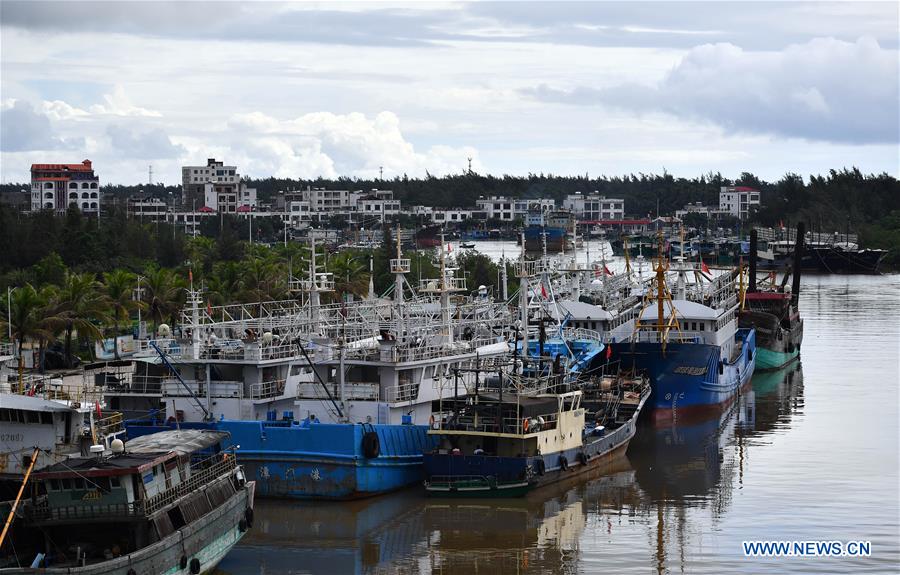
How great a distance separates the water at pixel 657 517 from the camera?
3269 centimetres

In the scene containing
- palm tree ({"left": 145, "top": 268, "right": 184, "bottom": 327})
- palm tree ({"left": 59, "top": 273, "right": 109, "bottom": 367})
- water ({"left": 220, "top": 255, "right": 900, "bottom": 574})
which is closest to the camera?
water ({"left": 220, "top": 255, "right": 900, "bottom": 574})

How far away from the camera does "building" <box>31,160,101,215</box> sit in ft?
593

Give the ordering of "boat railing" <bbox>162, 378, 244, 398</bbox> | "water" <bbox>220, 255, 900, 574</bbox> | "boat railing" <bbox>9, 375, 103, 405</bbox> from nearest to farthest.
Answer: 1. "boat railing" <bbox>9, 375, 103, 405</bbox>
2. "water" <bbox>220, 255, 900, 574</bbox>
3. "boat railing" <bbox>162, 378, 244, 398</bbox>

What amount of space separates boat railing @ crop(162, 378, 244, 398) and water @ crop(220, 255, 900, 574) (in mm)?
3796

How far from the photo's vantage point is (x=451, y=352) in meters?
41.6

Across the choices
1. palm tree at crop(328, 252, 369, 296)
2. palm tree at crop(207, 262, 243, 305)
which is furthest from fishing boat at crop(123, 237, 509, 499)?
palm tree at crop(328, 252, 369, 296)

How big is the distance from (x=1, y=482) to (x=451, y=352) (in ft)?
54.1

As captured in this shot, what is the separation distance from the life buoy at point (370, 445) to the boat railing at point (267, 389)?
4.05 m

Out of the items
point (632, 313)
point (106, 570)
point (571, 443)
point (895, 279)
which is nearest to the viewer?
point (106, 570)

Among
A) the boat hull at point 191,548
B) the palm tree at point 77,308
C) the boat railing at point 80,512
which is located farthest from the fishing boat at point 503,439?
the palm tree at point 77,308

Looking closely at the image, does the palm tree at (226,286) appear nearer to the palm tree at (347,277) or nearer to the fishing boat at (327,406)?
the palm tree at (347,277)

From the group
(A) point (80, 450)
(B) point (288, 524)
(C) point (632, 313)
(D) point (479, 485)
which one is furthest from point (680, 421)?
(A) point (80, 450)

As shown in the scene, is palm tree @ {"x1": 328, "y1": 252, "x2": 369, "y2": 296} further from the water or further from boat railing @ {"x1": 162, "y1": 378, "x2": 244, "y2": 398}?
boat railing @ {"x1": 162, "y1": 378, "x2": 244, "y2": 398}

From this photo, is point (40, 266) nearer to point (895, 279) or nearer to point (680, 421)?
point (680, 421)
